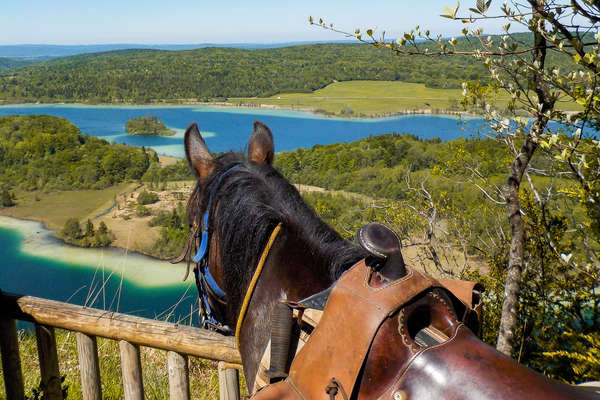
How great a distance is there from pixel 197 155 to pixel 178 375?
37.5 inches

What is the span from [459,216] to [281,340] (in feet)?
14.1

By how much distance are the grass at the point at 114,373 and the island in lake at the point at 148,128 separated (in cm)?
4859

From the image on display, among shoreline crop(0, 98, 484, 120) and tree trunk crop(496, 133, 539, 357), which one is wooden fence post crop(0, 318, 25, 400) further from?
shoreline crop(0, 98, 484, 120)

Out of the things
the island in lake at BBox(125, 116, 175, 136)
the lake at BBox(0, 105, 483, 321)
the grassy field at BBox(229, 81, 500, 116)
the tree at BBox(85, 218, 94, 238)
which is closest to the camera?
the lake at BBox(0, 105, 483, 321)

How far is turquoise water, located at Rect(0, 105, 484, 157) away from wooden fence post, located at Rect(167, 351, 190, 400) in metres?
31.8

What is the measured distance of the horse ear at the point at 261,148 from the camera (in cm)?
168

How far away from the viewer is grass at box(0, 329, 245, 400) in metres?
2.57

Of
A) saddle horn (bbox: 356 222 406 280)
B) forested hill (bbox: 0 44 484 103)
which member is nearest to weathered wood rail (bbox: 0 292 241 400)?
saddle horn (bbox: 356 222 406 280)

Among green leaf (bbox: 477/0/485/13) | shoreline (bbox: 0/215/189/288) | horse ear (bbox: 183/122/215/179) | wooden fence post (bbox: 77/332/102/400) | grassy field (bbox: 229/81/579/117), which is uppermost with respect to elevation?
green leaf (bbox: 477/0/485/13)

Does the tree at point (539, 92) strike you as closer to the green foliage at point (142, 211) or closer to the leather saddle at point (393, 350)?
the leather saddle at point (393, 350)

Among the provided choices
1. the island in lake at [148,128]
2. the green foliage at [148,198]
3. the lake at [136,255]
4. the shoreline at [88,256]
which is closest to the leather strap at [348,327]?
the lake at [136,255]

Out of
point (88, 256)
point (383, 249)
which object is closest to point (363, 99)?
point (88, 256)

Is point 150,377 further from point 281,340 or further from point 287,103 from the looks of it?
point 287,103

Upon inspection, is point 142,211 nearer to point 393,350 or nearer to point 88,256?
point 88,256
